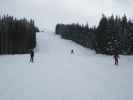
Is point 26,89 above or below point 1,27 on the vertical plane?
below

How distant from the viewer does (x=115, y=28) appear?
58.3 metres

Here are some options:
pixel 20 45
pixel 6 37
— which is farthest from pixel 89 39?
pixel 6 37

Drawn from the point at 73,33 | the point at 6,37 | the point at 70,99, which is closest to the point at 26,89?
the point at 70,99

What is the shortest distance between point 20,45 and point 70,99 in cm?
5354

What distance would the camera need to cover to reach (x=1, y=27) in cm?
5462

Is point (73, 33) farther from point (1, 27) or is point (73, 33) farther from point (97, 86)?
point (97, 86)

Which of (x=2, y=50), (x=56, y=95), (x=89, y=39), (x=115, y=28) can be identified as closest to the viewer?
(x=56, y=95)

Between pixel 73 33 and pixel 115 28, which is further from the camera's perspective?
pixel 73 33

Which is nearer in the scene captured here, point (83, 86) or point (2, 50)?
point (83, 86)

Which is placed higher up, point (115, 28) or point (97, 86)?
point (115, 28)

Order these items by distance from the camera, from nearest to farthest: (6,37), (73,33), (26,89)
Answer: (26,89) < (6,37) < (73,33)

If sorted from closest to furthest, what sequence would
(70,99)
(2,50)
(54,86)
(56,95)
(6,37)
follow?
(70,99) < (56,95) < (54,86) < (2,50) < (6,37)

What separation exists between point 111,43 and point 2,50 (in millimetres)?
31469

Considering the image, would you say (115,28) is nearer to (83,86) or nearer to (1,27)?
(1,27)
